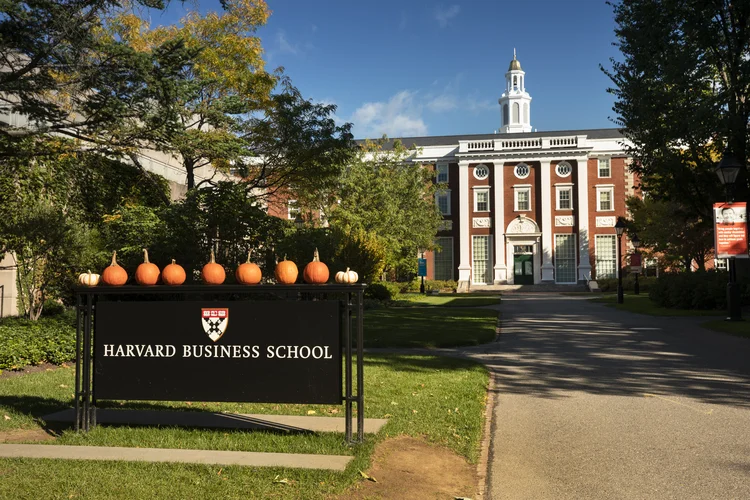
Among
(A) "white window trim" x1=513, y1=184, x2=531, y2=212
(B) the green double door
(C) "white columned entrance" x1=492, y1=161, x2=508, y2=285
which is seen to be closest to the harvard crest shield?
(C) "white columned entrance" x1=492, y1=161, x2=508, y2=285

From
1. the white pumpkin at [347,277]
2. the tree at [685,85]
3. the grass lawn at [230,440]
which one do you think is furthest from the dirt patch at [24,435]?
the tree at [685,85]

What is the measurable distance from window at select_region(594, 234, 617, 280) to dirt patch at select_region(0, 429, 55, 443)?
5718 centimetres

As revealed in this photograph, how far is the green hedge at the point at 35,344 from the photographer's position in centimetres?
1009

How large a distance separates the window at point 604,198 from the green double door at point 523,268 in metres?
7.99

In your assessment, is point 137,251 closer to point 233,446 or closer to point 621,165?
point 233,446

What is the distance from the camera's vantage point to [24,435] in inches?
240

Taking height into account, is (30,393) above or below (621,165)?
below

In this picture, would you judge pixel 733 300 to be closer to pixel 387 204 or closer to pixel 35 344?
pixel 35 344

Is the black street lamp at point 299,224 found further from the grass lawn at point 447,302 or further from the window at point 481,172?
the window at point 481,172

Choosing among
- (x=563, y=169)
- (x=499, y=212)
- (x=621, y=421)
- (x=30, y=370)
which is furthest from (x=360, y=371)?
(x=563, y=169)

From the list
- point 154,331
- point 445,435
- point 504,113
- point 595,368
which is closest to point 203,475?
point 154,331

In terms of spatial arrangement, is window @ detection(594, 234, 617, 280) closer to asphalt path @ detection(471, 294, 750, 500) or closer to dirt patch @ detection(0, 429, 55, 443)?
asphalt path @ detection(471, 294, 750, 500)

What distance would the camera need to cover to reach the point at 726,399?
7.68 meters

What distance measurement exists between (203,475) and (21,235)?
36.0 feet
